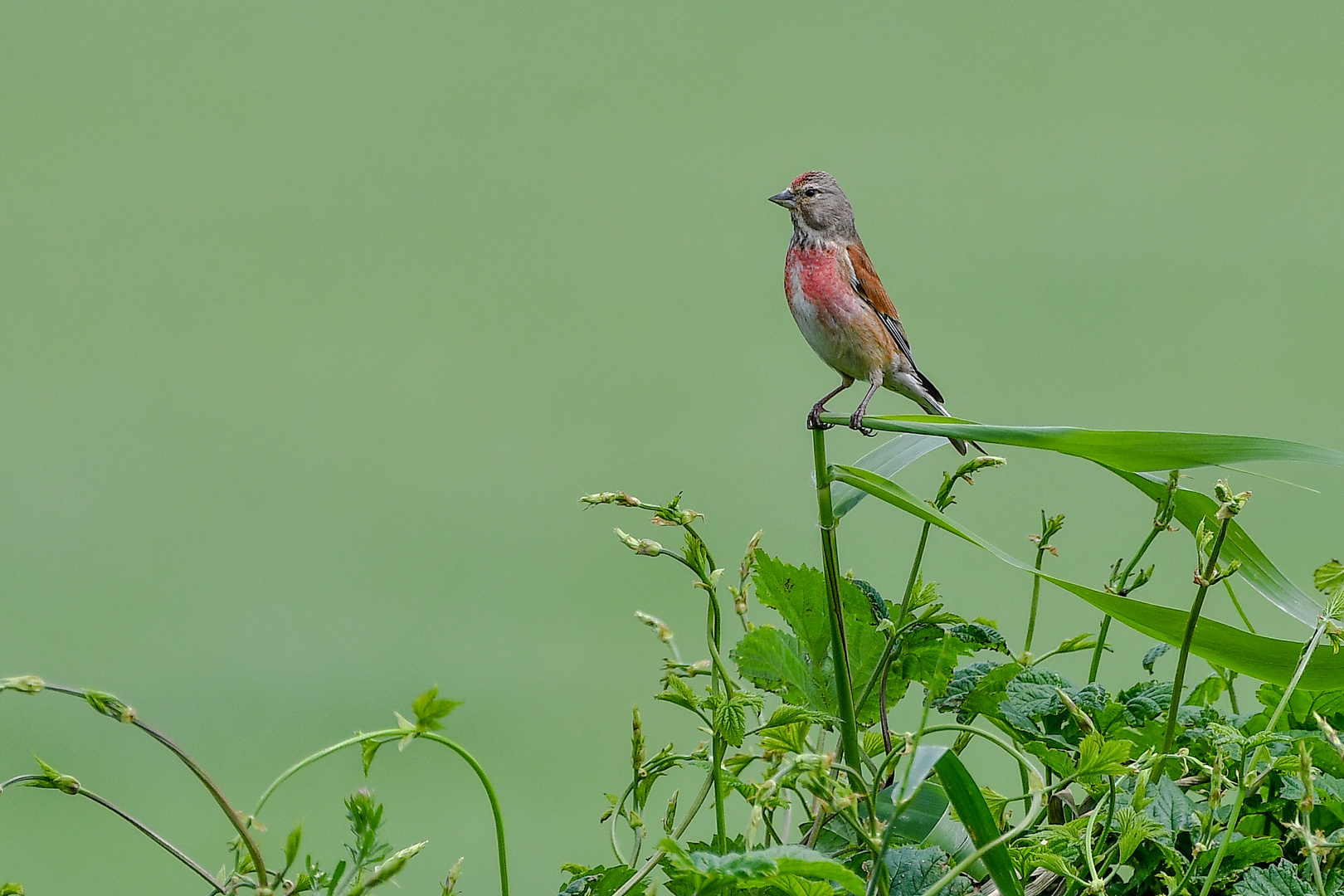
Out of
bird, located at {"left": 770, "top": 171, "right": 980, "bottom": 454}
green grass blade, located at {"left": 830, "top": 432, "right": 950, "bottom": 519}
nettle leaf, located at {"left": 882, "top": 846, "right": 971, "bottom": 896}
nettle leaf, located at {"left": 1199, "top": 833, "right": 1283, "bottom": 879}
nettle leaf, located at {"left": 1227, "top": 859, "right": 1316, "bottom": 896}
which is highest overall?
bird, located at {"left": 770, "top": 171, "right": 980, "bottom": 454}

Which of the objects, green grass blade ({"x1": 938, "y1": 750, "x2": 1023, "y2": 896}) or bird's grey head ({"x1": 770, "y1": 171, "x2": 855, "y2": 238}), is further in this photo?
bird's grey head ({"x1": 770, "y1": 171, "x2": 855, "y2": 238})

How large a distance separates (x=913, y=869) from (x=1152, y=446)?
0.15 m

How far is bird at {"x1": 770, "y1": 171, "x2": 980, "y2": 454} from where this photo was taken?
1.13 m

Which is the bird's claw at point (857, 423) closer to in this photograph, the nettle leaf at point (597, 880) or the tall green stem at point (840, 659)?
the tall green stem at point (840, 659)

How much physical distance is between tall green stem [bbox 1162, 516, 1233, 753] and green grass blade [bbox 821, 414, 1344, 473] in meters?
0.02

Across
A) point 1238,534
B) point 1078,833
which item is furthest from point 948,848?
point 1238,534

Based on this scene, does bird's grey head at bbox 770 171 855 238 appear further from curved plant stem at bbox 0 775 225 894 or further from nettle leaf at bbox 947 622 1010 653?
curved plant stem at bbox 0 775 225 894

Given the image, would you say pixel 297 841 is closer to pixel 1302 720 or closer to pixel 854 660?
pixel 854 660

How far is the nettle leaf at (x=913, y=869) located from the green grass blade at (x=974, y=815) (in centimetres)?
5

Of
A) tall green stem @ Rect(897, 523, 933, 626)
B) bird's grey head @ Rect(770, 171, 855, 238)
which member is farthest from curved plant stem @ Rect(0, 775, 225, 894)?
bird's grey head @ Rect(770, 171, 855, 238)

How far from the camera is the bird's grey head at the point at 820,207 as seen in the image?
1.21 meters

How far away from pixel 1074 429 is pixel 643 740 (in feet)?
0.57

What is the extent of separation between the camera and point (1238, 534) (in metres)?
0.45

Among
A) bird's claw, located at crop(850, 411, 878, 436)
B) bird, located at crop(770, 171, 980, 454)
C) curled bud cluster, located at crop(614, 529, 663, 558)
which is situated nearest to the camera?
curled bud cluster, located at crop(614, 529, 663, 558)
